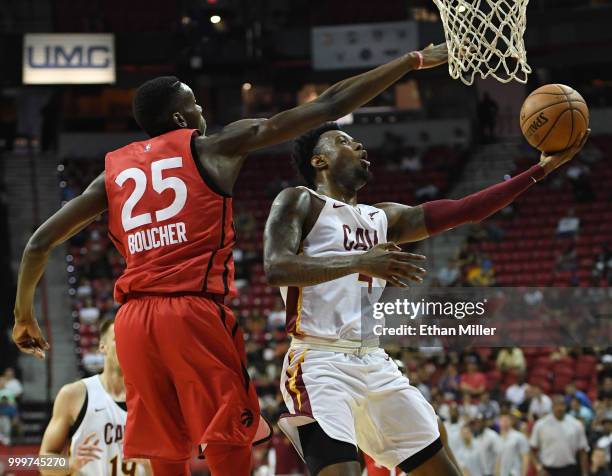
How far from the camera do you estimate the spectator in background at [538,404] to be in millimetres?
11369

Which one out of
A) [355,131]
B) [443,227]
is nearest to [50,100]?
[355,131]

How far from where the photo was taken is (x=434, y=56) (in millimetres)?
4023

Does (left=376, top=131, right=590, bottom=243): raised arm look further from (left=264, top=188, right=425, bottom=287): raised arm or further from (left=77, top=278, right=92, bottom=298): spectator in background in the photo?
(left=77, top=278, right=92, bottom=298): spectator in background

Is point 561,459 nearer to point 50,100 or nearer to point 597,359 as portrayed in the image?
point 597,359

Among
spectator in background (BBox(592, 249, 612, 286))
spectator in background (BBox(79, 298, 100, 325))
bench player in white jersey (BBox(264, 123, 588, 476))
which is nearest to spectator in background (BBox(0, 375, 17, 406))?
spectator in background (BBox(79, 298, 100, 325))

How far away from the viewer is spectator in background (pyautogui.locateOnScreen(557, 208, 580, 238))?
1675 centimetres

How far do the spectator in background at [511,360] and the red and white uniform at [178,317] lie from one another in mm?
9537

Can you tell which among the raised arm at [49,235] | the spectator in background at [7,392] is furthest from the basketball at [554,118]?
the spectator in background at [7,392]

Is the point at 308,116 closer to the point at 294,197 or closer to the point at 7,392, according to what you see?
the point at 294,197

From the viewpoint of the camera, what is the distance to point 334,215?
455 cm

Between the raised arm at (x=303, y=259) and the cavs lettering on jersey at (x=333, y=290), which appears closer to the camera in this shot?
the raised arm at (x=303, y=259)

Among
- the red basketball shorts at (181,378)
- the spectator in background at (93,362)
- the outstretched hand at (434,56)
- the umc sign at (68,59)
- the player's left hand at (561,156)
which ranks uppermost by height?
the umc sign at (68,59)

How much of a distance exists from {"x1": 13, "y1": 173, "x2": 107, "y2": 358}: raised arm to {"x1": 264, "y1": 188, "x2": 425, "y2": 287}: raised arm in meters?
0.71

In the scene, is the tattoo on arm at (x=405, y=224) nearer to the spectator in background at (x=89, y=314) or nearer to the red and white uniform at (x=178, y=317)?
the red and white uniform at (x=178, y=317)
